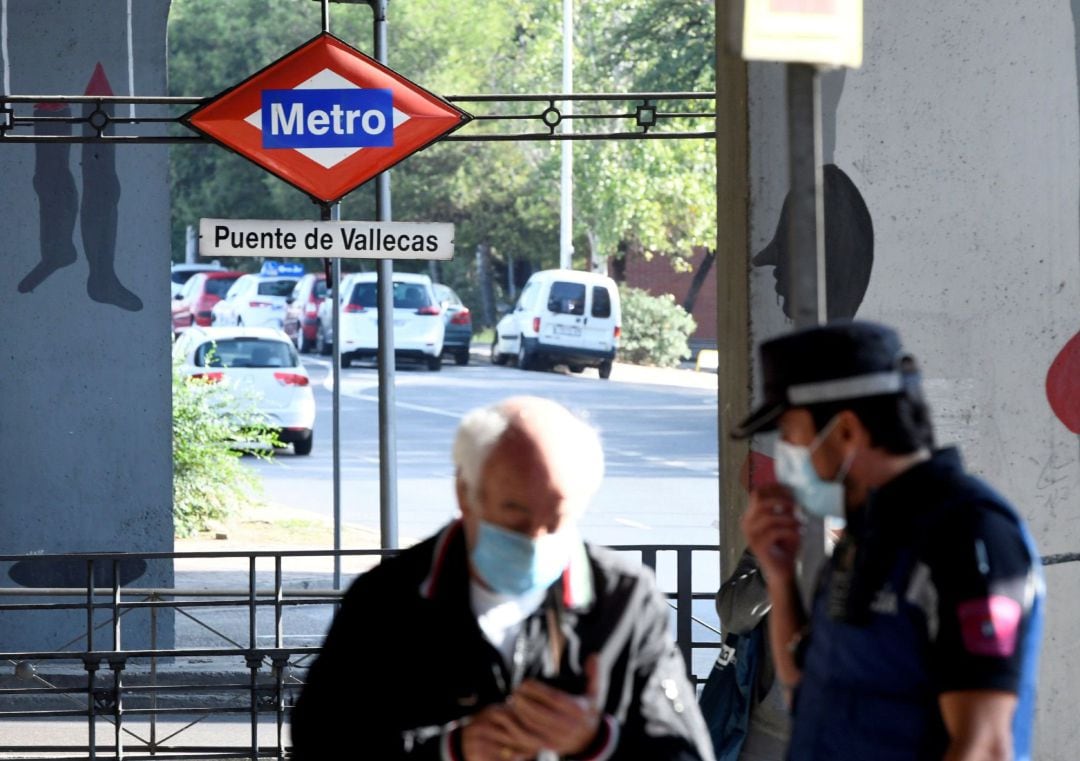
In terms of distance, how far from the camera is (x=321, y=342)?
133ft

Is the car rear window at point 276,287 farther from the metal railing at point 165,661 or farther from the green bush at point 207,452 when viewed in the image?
the metal railing at point 165,661

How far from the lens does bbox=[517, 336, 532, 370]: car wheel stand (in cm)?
3762

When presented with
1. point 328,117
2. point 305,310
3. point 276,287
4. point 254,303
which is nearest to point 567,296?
point 305,310

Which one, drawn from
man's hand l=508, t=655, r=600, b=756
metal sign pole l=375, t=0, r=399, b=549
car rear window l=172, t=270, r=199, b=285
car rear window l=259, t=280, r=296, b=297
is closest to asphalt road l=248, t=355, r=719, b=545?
metal sign pole l=375, t=0, r=399, b=549

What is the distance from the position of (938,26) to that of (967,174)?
52 centimetres

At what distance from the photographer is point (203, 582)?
14609 millimetres

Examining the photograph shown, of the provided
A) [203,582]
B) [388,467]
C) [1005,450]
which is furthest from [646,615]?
[203,582]

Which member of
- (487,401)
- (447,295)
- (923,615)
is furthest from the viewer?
(447,295)

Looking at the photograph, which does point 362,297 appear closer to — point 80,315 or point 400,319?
point 400,319

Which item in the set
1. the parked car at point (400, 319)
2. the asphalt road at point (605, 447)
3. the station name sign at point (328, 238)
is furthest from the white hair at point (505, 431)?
the parked car at point (400, 319)

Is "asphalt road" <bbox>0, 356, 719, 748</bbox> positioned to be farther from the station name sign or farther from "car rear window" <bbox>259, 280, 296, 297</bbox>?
"car rear window" <bbox>259, 280, 296, 297</bbox>

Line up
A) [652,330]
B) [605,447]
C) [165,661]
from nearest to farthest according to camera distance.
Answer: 1. [165,661]
2. [605,447]
3. [652,330]

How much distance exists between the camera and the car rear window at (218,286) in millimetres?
45188

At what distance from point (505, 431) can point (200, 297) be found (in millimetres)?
42259
